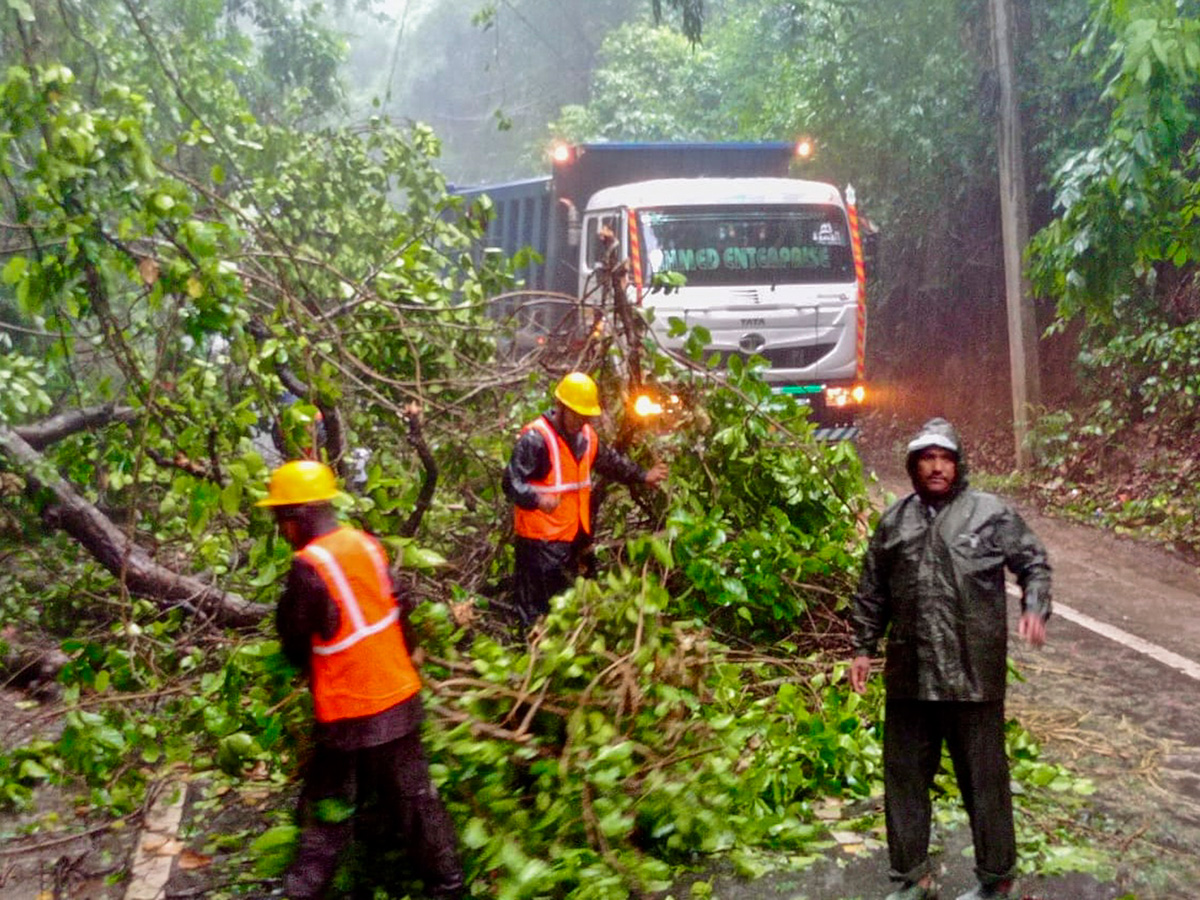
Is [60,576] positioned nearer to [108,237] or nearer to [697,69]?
[108,237]

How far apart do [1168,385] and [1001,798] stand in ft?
29.6

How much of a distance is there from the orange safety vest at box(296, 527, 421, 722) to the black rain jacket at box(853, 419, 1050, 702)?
1614mm

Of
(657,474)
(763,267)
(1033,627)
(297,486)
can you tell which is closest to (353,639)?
(297,486)

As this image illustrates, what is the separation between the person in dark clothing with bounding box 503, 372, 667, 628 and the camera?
600cm

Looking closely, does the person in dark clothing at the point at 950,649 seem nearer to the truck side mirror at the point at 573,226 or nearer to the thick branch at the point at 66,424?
the thick branch at the point at 66,424

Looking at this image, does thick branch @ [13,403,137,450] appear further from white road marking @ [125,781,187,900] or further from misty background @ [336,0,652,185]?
misty background @ [336,0,652,185]

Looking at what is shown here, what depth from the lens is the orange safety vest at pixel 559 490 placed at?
6047 millimetres

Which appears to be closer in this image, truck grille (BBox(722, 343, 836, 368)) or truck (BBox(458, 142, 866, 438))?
truck (BBox(458, 142, 866, 438))

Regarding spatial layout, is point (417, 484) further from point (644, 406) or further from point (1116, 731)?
point (1116, 731)

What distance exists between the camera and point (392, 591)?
13.4 feet

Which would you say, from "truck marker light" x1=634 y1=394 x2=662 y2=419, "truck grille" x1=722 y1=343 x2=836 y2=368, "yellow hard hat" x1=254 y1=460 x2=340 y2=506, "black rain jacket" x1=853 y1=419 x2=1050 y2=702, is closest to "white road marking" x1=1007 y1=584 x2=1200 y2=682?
"truck marker light" x1=634 y1=394 x2=662 y2=419

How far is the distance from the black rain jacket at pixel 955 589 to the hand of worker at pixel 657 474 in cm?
233

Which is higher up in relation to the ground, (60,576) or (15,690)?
(60,576)

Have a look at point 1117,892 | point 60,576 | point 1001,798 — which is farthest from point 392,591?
point 60,576
